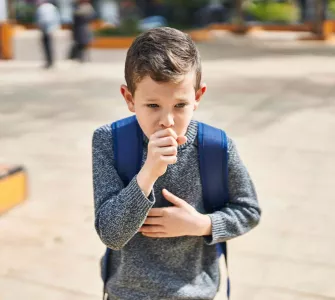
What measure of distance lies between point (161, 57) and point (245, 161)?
471 cm

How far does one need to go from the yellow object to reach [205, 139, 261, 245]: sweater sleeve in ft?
10.4

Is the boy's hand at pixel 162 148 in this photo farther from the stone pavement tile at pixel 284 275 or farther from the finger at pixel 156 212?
the stone pavement tile at pixel 284 275

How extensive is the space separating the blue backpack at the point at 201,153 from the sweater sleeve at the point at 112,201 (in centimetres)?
3

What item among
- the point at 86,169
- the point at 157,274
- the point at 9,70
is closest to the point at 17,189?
the point at 86,169

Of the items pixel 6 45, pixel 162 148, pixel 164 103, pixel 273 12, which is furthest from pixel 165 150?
pixel 273 12

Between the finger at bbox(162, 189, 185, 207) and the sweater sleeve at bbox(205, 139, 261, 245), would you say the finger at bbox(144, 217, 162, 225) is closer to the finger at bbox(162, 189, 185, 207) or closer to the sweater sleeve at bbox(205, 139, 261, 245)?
the finger at bbox(162, 189, 185, 207)

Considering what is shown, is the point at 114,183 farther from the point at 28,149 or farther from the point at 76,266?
the point at 28,149

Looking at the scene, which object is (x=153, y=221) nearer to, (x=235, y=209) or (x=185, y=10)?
(x=235, y=209)

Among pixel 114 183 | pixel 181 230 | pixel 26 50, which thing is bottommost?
pixel 26 50

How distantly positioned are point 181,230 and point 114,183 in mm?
237

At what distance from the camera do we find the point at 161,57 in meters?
1.50

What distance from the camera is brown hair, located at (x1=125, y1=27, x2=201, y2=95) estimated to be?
149cm

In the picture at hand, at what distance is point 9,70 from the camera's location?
14.4m

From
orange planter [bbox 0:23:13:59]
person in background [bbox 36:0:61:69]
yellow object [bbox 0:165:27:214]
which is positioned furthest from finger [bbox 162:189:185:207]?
orange planter [bbox 0:23:13:59]
